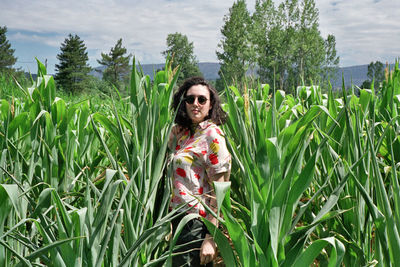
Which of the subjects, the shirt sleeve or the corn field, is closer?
the corn field

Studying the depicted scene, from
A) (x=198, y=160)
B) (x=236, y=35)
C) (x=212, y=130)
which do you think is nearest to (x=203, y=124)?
(x=212, y=130)

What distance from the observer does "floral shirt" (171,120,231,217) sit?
5.23 ft

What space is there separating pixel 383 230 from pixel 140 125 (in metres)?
0.96

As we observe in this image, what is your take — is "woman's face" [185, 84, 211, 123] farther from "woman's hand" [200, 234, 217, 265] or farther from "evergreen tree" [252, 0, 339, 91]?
"evergreen tree" [252, 0, 339, 91]

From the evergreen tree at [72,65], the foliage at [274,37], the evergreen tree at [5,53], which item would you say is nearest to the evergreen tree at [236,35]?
the foliage at [274,37]

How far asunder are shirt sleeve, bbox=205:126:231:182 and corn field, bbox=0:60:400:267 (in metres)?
0.10

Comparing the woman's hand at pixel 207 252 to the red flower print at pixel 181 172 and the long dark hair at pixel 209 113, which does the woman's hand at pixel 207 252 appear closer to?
the red flower print at pixel 181 172

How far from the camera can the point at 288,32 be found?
33.3 m

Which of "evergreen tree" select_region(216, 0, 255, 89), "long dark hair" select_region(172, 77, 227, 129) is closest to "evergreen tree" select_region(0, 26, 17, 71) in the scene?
"evergreen tree" select_region(216, 0, 255, 89)

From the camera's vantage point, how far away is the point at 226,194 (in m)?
1.09

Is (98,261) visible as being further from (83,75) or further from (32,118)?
(83,75)

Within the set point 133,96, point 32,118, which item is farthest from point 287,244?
point 32,118

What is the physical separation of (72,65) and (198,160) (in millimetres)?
46154

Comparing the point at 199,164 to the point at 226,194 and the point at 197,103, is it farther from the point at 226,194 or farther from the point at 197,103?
the point at 226,194
